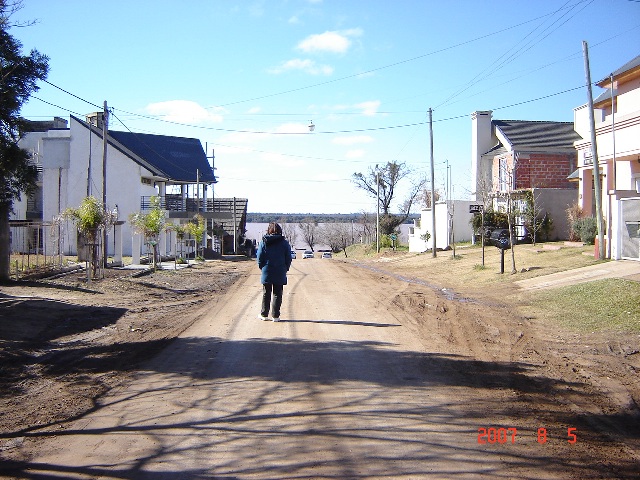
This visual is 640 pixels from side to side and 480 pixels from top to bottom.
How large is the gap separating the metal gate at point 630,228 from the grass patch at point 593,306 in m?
3.24

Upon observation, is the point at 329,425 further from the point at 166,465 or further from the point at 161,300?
the point at 161,300

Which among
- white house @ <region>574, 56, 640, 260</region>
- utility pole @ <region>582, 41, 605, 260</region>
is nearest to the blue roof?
white house @ <region>574, 56, 640, 260</region>

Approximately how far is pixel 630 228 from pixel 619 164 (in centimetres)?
699

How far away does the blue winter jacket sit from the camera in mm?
11602

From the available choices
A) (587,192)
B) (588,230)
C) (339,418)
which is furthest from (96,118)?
(339,418)

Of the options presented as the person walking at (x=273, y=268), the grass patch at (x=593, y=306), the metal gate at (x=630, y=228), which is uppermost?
the metal gate at (x=630, y=228)

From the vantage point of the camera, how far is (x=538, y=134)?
127ft

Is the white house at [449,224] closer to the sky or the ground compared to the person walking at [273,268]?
closer to the sky

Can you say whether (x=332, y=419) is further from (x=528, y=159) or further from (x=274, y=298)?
(x=528, y=159)

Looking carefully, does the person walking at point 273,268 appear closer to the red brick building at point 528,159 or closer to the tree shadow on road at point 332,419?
the tree shadow on road at point 332,419

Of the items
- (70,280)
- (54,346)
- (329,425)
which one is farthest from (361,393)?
(70,280)

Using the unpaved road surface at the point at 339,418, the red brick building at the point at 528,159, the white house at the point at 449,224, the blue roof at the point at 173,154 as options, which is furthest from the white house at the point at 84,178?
the unpaved road surface at the point at 339,418

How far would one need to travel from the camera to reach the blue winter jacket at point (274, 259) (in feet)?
38.1

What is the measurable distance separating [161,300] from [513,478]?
44.7ft
